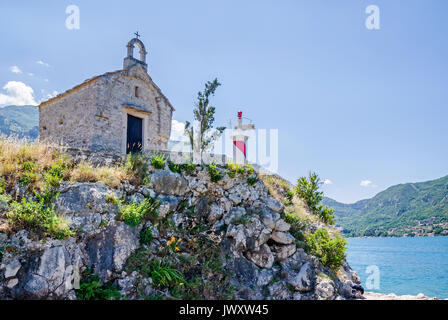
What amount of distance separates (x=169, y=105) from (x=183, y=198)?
870cm

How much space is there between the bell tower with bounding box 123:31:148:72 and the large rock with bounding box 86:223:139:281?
10.3m

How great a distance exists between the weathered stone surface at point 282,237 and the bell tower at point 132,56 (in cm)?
1140

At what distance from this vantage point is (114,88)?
1367 cm

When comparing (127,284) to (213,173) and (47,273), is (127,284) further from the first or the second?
(213,173)

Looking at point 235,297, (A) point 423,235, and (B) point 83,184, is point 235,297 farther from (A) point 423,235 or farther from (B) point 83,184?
(A) point 423,235

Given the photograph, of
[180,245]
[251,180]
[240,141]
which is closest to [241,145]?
[240,141]

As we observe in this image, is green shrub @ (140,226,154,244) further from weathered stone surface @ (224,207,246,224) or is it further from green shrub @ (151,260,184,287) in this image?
A: weathered stone surface @ (224,207,246,224)

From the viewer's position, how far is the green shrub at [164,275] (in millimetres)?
7094

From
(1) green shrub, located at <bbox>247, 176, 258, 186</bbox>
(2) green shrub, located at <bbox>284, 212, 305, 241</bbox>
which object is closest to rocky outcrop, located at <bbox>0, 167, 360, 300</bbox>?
(1) green shrub, located at <bbox>247, 176, 258, 186</bbox>

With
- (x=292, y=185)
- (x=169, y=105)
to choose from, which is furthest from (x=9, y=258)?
(x=292, y=185)

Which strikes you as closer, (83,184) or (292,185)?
(83,184)

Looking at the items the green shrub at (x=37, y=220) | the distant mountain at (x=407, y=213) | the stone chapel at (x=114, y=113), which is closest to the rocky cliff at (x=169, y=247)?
the green shrub at (x=37, y=220)

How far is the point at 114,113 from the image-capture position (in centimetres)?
1355

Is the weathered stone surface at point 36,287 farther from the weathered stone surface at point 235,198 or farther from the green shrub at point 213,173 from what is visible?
the weathered stone surface at point 235,198
